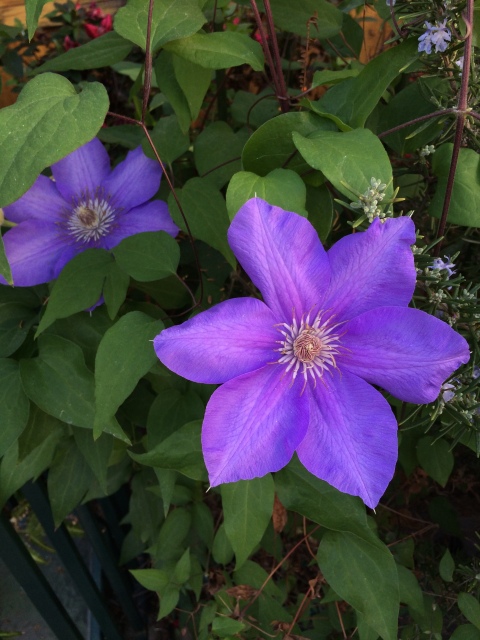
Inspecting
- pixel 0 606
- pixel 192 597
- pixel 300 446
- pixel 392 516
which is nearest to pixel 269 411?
pixel 300 446

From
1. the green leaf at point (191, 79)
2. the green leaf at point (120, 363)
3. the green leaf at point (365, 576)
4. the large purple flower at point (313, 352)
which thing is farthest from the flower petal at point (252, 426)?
the green leaf at point (191, 79)

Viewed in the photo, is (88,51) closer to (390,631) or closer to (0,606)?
(390,631)

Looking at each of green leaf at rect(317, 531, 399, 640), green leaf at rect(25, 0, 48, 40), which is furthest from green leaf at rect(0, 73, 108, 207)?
green leaf at rect(317, 531, 399, 640)

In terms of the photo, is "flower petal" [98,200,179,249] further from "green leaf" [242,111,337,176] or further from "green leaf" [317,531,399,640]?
"green leaf" [317,531,399,640]

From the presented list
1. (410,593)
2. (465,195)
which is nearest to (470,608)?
(410,593)

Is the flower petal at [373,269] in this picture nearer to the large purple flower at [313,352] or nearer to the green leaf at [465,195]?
the large purple flower at [313,352]
